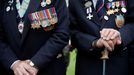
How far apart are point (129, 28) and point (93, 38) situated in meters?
0.29

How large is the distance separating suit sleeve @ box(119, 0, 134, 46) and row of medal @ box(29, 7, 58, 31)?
0.49m

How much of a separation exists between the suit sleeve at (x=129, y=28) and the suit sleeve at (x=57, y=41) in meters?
0.40

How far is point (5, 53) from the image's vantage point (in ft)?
10.2

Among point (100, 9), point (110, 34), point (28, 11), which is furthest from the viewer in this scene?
point (100, 9)

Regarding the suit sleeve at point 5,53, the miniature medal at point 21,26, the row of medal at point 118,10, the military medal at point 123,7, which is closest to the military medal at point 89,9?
the row of medal at point 118,10

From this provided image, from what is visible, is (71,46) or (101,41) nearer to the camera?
(101,41)

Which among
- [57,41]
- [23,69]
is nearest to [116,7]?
[57,41]

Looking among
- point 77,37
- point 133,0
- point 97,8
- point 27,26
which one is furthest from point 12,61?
point 133,0

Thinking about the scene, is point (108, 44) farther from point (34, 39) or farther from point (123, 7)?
point (34, 39)

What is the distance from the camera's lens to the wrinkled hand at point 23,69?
2.94m

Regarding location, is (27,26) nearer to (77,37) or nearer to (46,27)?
(46,27)

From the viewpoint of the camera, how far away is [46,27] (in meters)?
3.06

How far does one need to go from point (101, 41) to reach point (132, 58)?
16.2 inches

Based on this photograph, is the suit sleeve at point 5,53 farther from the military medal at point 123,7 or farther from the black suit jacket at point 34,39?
the military medal at point 123,7
